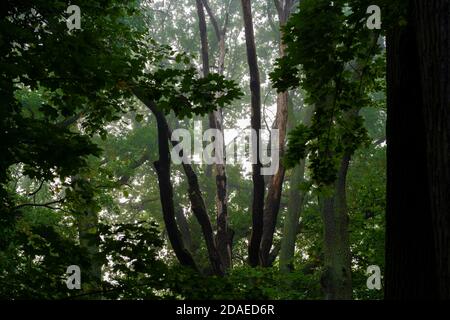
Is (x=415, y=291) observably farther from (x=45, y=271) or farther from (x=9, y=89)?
(x=9, y=89)

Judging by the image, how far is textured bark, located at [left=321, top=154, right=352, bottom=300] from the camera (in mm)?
9125

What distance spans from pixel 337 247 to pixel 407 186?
6.02 meters

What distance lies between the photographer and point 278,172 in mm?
10695

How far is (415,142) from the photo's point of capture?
3732 millimetres

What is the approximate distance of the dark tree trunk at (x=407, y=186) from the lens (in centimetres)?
357

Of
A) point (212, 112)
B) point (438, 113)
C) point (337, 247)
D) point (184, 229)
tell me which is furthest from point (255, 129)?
point (184, 229)

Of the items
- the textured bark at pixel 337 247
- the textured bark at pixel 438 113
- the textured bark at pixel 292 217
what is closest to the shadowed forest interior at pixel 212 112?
the textured bark at pixel 438 113

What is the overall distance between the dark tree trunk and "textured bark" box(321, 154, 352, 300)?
17.3ft

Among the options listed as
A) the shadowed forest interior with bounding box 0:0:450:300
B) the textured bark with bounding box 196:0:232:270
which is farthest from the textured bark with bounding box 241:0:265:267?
the textured bark with bounding box 196:0:232:270

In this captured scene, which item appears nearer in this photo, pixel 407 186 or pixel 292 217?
pixel 407 186

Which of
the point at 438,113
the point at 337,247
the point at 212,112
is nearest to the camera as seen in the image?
the point at 438,113

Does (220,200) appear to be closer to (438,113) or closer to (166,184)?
(166,184)

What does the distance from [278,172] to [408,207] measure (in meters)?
7.01

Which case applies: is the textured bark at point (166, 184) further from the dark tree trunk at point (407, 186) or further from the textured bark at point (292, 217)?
the textured bark at point (292, 217)
